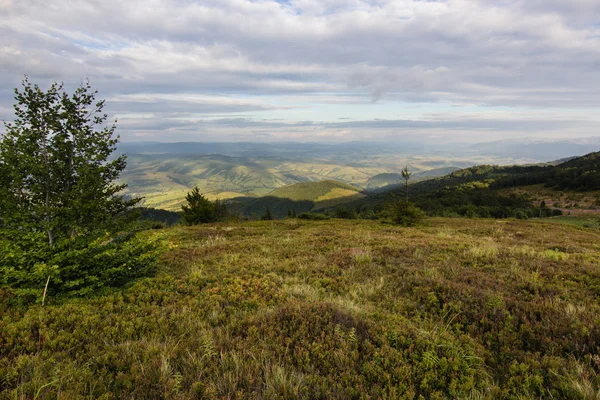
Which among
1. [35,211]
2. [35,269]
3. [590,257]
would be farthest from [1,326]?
[590,257]

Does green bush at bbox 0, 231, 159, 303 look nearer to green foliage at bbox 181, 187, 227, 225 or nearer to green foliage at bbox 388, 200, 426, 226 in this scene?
green foliage at bbox 388, 200, 426, 226

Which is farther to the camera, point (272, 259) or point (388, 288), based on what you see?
point (272, 259)

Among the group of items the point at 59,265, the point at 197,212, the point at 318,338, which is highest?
the point at 59,265

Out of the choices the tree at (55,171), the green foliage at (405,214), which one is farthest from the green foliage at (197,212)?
the tree at (55,171)

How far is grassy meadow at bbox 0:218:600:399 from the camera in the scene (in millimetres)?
3639

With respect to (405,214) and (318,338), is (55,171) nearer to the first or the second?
(318,338)

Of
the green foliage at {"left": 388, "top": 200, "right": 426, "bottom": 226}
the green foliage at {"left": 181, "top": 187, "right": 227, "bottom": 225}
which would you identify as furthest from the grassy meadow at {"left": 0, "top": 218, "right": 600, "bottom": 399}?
the green foliage at {"left": 181, "top": 187, "right": 227, "bottom": 225}

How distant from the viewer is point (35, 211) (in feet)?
22.1

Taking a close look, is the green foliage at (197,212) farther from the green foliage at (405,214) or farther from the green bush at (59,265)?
the green bush at (59,265)

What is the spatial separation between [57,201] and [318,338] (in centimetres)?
781

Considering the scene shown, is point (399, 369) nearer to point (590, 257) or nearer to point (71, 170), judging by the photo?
point (71, 170)

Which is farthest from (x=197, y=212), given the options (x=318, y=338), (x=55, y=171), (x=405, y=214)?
(x=318, y=338)

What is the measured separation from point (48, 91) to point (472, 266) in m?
14.4

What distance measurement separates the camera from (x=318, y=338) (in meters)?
4.70
